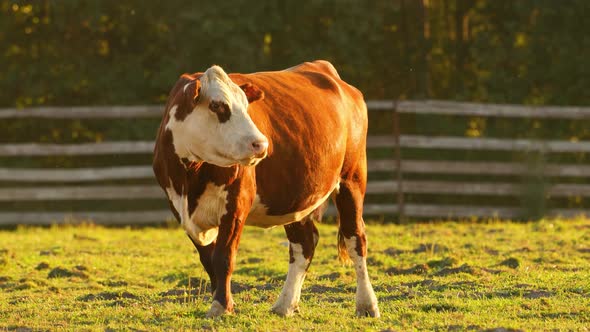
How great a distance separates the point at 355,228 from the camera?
7.60 meters

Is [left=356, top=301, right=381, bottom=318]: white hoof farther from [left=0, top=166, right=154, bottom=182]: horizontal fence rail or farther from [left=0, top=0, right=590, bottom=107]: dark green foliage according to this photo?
[left=0, top=0, right=590, bottom=107]: dark green foliage

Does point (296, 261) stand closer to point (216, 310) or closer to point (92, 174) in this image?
point (216, 310)

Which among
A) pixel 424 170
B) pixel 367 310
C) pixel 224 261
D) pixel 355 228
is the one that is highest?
pixel 224 261

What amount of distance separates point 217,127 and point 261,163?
1.59 feet

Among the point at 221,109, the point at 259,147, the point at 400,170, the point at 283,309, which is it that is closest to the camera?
the point at 259,147

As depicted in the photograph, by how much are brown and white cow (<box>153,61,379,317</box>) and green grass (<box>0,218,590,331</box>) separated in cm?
39

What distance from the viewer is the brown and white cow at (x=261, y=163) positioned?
21.3 feet

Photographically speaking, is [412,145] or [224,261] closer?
[224,261]

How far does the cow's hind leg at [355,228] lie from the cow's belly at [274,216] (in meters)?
0.26

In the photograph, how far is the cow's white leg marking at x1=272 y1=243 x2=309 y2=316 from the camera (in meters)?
7.25

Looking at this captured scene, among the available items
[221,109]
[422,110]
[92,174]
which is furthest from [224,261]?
[422,110]

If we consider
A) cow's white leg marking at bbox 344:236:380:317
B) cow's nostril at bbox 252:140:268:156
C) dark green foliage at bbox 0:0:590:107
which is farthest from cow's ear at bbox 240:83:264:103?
dark green foliage at bbox 0:0:590:107

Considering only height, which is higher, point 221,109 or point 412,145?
point 221,109

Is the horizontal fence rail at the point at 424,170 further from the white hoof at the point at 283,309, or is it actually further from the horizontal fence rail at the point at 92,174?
the white hoof at the point at 283,309
